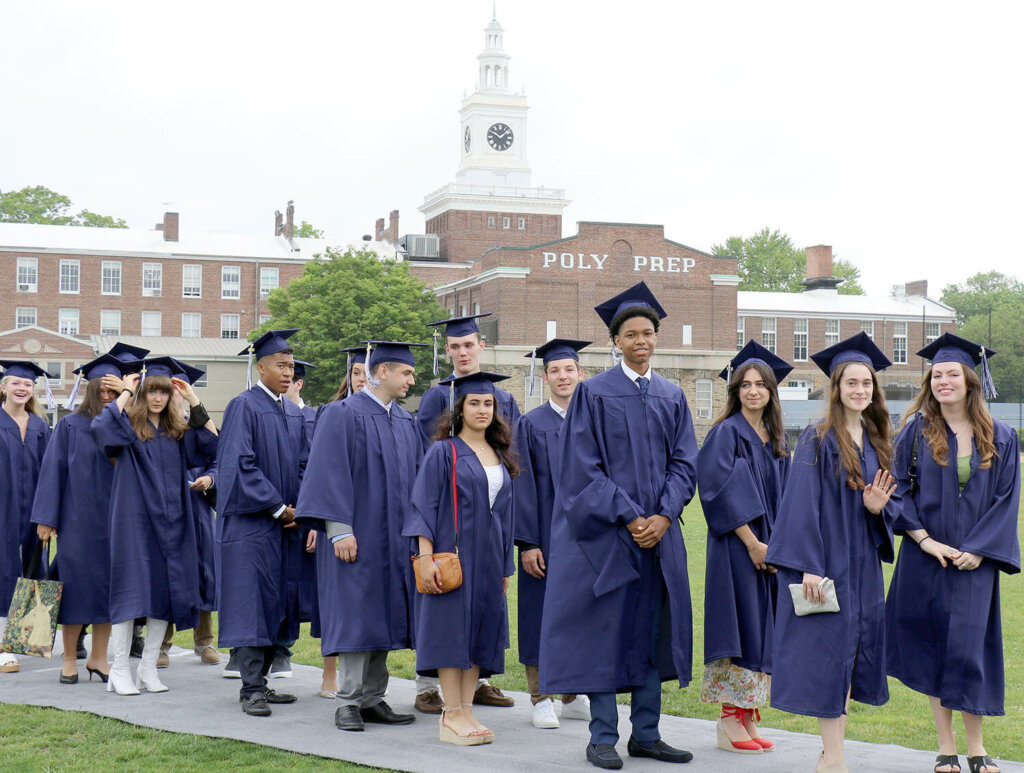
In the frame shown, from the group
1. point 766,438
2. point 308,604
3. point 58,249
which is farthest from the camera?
point 58,249

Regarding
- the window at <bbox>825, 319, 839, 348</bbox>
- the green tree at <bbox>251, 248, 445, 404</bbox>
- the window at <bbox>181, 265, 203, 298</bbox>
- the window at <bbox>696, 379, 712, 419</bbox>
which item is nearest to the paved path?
the green tree at <bbox>251, 248, 445, 404</bbox>

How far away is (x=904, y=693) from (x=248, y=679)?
465cm

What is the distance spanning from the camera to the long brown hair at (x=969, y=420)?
6.26m

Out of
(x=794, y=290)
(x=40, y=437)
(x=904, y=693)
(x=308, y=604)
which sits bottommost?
(x=904, y=693)

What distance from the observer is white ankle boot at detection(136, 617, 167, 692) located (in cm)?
847

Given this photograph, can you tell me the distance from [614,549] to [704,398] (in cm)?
5501

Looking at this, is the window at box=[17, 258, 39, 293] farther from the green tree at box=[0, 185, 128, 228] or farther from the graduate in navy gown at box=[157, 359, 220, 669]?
the graduate in navy gown at box=[157, 359, 220, 669]

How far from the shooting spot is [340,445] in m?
7.53

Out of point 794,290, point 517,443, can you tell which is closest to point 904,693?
point 517,443

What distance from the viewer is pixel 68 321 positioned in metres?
72.7

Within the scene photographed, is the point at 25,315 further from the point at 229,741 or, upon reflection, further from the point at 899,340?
the point at 229,741

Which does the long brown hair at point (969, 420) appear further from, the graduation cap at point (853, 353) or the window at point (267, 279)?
the window at point (267, 279)

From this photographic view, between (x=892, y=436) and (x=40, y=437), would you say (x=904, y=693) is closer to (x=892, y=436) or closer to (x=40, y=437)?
(x=892, y=436)

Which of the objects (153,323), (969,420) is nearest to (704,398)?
(153,323)
